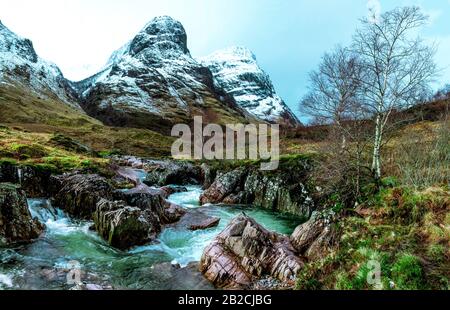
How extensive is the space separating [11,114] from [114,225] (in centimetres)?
12952

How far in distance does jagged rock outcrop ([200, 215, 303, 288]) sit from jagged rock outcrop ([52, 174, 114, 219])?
10.1m

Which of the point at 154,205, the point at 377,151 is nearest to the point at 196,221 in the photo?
the point at 154,205

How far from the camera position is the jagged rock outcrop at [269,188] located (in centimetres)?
2675

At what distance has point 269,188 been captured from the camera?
29.1 meters

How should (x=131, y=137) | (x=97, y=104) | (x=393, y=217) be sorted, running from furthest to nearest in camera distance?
1. (x=97, y=104)
2. (x=131, y=137)
3. (x=393, y=217)

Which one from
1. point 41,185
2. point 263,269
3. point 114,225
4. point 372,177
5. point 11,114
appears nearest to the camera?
point 263,269

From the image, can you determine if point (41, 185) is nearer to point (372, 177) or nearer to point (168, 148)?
point (372, 177)

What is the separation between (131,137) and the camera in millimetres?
104625

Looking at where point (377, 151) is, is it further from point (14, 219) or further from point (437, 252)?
point (14, 219)

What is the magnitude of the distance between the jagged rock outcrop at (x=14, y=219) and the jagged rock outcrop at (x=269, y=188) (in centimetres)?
1483

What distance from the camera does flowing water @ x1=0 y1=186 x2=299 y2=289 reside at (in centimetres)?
1258

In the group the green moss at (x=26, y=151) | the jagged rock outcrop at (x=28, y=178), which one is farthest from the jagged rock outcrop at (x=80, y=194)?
the green moss at (x=26, y=151)

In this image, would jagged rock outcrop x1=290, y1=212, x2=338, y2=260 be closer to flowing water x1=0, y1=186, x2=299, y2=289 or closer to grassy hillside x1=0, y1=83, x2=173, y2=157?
flowing water x1=0, y1=186, x2=299, y2=289
